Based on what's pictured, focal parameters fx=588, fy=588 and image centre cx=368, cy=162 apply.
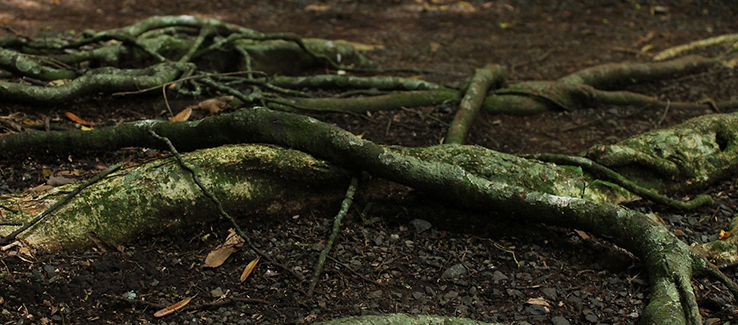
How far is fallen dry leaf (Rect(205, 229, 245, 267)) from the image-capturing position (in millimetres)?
3109

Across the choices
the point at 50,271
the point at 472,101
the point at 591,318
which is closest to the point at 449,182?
the point at 591,318

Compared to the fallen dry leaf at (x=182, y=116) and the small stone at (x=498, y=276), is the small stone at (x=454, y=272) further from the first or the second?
the fallen dry leaf at (x=182, y=116)

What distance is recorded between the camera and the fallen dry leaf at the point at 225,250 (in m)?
3.11

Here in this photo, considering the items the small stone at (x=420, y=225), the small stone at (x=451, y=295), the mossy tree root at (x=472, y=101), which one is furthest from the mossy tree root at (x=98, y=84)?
the small stone at (x=451, y=295)

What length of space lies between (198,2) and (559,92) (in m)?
6.06

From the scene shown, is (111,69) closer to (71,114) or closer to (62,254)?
(71,114)

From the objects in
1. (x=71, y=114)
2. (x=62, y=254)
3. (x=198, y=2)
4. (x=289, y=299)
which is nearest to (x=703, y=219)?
(x=289, y=299)

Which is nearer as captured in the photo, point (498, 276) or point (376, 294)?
point (376, 294)

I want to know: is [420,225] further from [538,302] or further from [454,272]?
[538,302]

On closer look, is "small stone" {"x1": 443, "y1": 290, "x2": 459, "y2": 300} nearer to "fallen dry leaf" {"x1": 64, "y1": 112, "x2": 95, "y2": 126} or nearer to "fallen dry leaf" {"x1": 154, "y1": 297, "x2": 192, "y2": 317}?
"fallen dry leaf" {"x1": 154, "y1": 297, "x2": 192, "y2": 317}

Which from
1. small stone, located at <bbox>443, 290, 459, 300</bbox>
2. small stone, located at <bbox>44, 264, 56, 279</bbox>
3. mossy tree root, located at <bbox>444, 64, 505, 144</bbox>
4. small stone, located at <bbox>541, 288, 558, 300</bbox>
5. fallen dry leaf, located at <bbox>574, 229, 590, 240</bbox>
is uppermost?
mossy tree root, located at <bbox>444, 64, 505, 144</bbox>

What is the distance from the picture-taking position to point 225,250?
3184mm

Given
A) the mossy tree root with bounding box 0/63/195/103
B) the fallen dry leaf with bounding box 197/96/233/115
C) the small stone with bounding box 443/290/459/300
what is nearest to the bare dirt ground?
the small stone with bounding box 443/290/459/300

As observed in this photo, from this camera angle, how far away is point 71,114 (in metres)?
4.38
